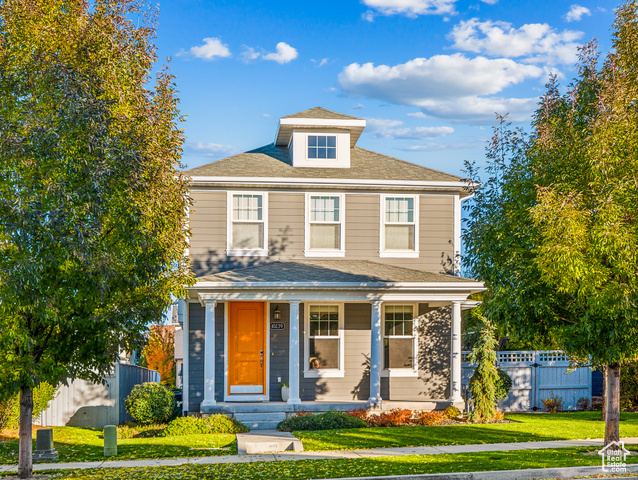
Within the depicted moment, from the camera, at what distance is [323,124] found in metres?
18.0

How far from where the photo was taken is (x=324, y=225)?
1755 cm

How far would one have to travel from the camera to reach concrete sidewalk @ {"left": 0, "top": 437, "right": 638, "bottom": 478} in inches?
417

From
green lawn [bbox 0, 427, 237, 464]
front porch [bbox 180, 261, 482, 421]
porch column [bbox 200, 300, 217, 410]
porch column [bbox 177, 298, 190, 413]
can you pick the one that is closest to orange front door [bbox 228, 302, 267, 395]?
front porch [bbox 180, 261, 482, 421]

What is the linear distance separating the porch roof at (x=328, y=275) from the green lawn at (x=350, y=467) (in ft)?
18.8

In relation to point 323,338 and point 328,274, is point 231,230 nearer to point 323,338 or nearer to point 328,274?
point 328,274

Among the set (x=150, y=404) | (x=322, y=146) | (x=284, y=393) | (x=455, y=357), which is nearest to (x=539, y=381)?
(x=455, y=357)

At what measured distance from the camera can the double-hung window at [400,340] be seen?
17234 millimetres

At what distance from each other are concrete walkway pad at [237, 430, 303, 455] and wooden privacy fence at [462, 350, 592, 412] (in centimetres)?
703

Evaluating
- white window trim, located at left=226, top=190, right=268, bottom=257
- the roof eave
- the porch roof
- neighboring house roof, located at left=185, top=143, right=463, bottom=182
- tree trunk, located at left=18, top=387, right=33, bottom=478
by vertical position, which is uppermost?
neighboring house roof, located at left=185, top=143, right=463, bottom=182

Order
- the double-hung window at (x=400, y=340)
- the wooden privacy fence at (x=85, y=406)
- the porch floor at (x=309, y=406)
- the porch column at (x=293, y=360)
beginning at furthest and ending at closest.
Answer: the double-hung window at (x=400, y=340) → the wooden privacy fence at (x=85, y=406) → the porch column at (x=293, y=360) → the porch floor at (x=309, y=406)

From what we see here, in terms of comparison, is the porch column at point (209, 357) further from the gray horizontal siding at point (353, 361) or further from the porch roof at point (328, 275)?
the gray horizontal siding at point (353, 361)

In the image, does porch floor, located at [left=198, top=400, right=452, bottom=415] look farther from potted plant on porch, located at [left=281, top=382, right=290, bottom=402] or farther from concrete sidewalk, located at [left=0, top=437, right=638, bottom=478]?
concrete sidewalk, located at [left=0, top=437, right=638, bottom=478]

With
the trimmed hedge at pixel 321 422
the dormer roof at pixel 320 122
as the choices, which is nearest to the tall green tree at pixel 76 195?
the trimmed hedge at pixel 321 422

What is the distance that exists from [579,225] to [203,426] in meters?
9.12
